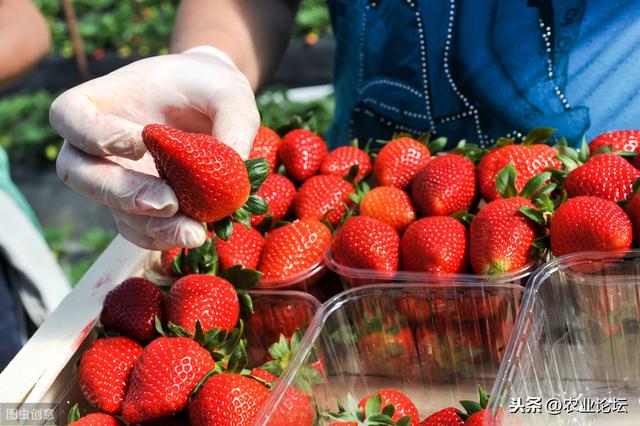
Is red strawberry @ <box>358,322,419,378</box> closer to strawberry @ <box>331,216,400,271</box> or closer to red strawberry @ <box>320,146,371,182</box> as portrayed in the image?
strawberry @ <box>331,216,400,271</box>

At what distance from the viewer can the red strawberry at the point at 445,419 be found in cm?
97

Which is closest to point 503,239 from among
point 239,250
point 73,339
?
point 239,250

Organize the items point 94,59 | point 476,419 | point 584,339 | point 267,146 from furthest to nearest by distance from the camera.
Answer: point 94,59, point 267,146, point 584,339, point 476,419

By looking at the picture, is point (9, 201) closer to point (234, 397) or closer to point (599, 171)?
point (234, 397)

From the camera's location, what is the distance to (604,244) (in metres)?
1.02

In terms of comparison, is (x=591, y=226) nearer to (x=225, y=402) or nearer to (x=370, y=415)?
(x=370, y=415)

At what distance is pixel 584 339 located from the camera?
3.47 feet

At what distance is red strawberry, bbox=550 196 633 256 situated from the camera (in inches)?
40.1

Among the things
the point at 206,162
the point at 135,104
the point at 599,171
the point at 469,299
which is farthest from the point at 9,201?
the point at 599,171

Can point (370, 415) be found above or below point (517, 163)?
below

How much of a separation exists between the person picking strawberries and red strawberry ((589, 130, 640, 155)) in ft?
0.42

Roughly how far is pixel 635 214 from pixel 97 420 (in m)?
0.77

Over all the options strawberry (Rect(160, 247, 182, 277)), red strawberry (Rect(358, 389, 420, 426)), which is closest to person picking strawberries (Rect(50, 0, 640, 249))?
strawberry (Rect(160, 247, 182, 277))

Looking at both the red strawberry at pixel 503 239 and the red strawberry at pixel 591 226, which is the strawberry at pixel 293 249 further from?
the red strawberry at pixel 591 226
